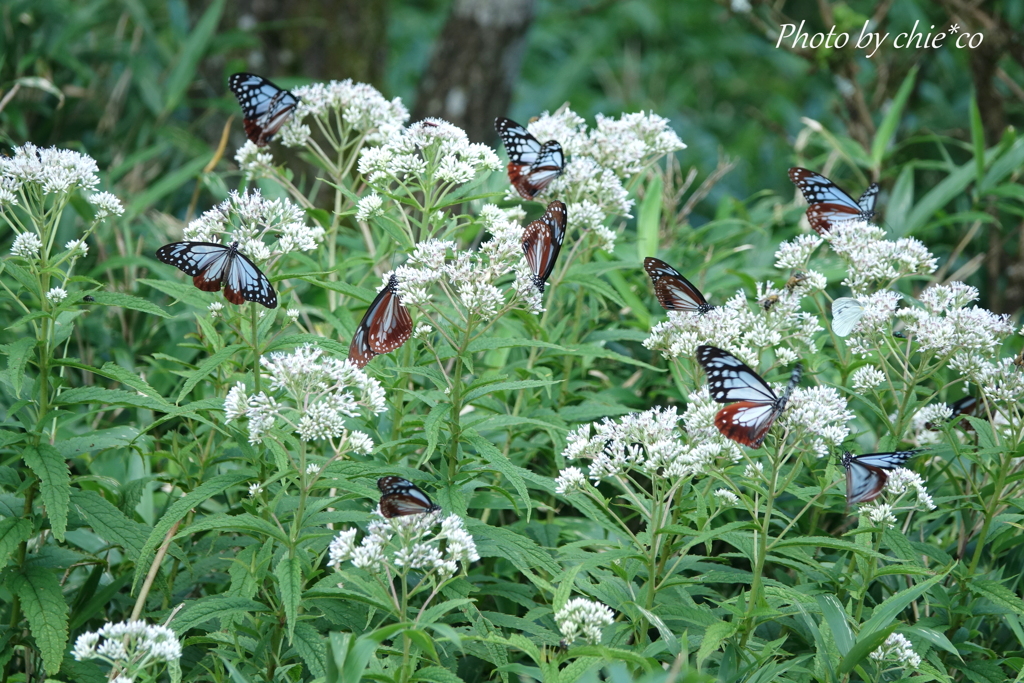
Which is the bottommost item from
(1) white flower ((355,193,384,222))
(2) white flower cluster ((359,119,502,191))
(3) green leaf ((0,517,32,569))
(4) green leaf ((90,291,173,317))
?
(3) green leaf ((0,517,32,569))

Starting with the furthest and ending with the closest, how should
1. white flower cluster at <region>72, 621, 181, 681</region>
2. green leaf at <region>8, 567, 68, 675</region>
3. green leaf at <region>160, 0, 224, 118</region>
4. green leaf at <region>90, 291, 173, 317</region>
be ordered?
green leaf at <region>160, 0, 224, 118</region>
green leaf at <region>90, 291, 173, 317</region>
green leaf at <region>8, 567, 68, 675</region>
white flower cluster at <region>72, 621, 181, 681</region>

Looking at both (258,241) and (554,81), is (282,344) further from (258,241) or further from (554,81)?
(554,81)

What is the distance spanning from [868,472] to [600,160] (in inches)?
74.4

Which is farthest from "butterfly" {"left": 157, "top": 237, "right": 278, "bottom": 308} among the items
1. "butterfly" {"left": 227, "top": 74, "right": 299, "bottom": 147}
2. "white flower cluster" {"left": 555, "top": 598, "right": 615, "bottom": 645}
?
"white flower cluster" {"left": 555, "top": 598, "right": 615, "bottom": 645}

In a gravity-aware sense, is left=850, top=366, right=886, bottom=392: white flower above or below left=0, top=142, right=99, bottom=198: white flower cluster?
above

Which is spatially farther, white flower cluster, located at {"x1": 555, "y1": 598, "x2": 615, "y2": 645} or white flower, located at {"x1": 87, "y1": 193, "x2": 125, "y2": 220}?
white flower, located at {"x1": 87, "y1": 193, "x2": 125, "y2": 220}

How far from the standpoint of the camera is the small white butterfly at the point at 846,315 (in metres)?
3.36

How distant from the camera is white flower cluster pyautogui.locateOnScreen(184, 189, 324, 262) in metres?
3.21

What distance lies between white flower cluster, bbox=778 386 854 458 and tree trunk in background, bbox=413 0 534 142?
5148 millimetres

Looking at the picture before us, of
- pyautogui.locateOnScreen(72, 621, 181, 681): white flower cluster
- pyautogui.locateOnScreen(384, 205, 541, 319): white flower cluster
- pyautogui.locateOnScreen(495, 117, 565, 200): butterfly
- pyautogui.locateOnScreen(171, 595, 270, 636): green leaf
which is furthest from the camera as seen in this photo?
pyautogui.locateOnScreen(495, 117, 565, 200): butterfly

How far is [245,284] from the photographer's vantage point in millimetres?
3045

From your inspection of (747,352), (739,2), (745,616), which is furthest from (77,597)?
(739,2)

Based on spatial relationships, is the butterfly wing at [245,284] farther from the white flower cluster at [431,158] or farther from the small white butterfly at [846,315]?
the small white butterfly at [846,315]

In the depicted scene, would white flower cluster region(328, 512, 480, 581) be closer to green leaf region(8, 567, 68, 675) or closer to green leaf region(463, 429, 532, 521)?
green leaf region(463, 429, 532, 521)
